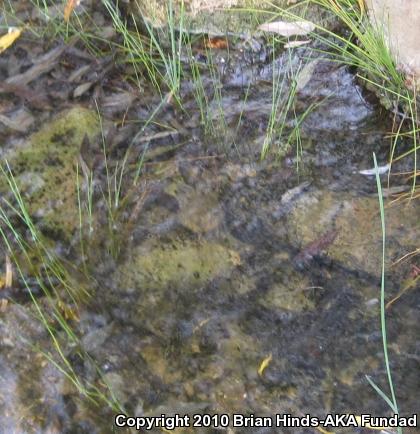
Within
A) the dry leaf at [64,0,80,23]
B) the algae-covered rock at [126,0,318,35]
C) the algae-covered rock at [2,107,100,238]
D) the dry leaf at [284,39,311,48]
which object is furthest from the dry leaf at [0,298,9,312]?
the dry leaf at [284,39,311,48]

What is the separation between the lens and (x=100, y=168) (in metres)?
2.17

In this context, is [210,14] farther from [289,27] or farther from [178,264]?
[178,264]

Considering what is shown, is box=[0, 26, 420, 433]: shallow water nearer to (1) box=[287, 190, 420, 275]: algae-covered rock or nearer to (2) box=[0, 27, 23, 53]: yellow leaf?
(1) box=[287, 190, 420, 275]: algae-covered rock

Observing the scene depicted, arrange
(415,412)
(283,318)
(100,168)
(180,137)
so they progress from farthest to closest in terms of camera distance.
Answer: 1. (180,137)
2. (100,168)
3. (283,318)
4. (415,412)

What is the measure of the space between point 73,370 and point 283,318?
0.62 m

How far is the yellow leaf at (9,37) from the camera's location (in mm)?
2436

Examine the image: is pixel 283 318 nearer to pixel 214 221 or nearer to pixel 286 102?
pixel 214 221

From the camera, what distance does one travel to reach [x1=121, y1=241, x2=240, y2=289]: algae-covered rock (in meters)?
1.94

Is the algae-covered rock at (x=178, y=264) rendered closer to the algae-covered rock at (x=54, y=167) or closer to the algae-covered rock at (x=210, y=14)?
the algae-covered rock at (x=54, y=167)

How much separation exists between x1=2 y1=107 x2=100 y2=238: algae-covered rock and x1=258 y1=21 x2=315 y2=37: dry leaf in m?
0.83

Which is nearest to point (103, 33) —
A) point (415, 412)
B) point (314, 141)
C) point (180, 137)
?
point (180, 137)

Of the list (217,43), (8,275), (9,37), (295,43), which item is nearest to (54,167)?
(8,275)

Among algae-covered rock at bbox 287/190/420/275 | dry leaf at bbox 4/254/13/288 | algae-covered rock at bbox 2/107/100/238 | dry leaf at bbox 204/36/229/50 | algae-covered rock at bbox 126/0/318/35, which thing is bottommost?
algae-covered rock at bbox 287/190/420/275

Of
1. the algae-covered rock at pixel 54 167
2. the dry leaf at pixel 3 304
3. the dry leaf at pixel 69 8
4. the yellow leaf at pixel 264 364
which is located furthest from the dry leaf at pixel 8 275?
the dry leaf at pixel 69 8
